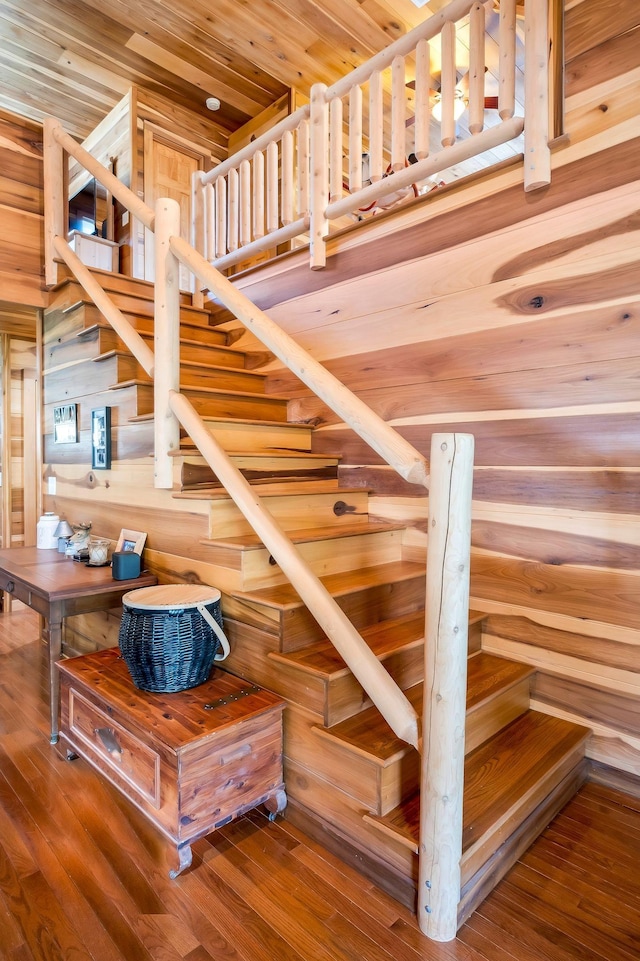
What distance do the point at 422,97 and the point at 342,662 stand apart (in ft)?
7.07

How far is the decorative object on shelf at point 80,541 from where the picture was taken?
2.59 metres

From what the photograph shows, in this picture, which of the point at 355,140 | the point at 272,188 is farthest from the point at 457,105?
the point at 355,140

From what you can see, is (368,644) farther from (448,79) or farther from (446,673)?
(448,79)

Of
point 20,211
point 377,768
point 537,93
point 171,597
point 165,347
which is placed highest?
point 20,211

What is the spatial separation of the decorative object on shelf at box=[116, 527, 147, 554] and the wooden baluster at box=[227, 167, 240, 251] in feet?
5.97

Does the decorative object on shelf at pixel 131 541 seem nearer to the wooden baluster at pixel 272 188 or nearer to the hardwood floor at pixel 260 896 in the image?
the hardwood floor at pixel 260 896

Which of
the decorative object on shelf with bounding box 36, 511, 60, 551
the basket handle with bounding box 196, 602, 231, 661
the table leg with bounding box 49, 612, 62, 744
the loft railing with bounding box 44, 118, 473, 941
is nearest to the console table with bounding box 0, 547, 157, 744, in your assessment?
the table leg with bounding box 49, 612, 62, 744

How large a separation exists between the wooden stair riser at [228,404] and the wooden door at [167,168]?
213cm

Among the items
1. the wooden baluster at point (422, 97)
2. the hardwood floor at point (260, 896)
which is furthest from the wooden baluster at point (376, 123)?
the hardwood floor at point (260, 896)

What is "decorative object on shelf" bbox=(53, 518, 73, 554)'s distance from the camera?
2779 mm

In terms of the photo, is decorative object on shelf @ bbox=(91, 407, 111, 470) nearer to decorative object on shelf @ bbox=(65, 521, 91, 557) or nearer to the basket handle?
decorative object on shelf @ bbox=(65, 521, 91, 557)

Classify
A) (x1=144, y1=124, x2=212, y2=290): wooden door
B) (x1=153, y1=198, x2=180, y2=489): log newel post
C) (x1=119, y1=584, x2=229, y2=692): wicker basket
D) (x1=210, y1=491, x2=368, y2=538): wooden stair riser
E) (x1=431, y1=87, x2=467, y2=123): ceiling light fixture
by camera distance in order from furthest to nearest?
(x1=144, y1=124, x2=212, y2=290): wooden door → (x1=431, y1=87, x2=467, y2=123): ceiling light fixture → (x1=153, y1=198, x2=180, y2=489): log newel post → (x1=210, y1=491, x2=368, y2=538): wooden stair riser → (x1=119, y1=584, x2=229, y2=692): wicker basket

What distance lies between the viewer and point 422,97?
6.96ft

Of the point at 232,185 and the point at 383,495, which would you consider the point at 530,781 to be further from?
the point at 232,185
